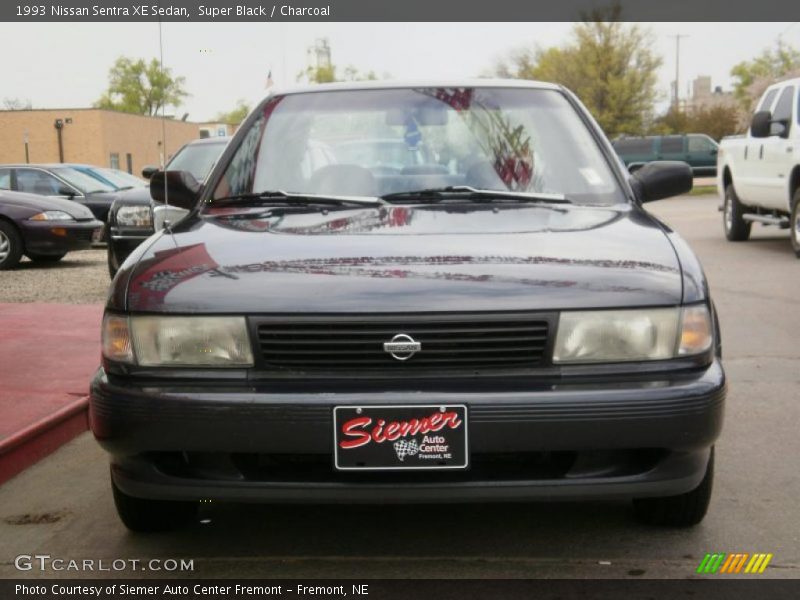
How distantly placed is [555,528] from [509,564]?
37cm

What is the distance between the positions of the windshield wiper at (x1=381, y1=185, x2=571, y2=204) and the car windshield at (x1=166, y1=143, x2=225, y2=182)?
8.69m

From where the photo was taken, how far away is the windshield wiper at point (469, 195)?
156 inches

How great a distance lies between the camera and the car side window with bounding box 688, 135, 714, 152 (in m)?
40.2

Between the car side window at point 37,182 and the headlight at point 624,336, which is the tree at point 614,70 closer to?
the car side window at point 37,182

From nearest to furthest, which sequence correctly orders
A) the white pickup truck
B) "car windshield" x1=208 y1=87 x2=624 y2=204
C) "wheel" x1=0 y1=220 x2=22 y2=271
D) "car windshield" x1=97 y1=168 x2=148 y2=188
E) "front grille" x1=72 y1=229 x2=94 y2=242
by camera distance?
1. "car windshield" x1=208 y1=87 x2=624 y2=204
2. the white pickup truck
3. "wheel" x1=0 y1=220 x2=22 y2=271
4. "front grille" x1=72 y1=229 x2=94 y2=242
5. "car windshield" x1=97 y1=168 x2=148 y2=188

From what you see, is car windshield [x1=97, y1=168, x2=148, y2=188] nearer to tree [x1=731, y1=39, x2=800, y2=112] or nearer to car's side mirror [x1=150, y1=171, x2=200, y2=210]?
car's side mirror [x1=150, y1=171, x2=200, y2=210]

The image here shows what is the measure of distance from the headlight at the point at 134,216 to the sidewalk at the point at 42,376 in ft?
4.49

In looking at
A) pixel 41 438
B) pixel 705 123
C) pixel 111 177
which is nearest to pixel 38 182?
pixel 111 177

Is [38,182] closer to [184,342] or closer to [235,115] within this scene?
[184,342]

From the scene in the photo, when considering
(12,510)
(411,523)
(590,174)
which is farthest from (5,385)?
(590,174)

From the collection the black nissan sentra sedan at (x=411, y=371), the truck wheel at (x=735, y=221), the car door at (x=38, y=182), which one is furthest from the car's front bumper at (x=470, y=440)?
the car door at (x=38, y=182)

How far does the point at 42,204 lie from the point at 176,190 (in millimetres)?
9459

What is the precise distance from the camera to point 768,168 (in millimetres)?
13000

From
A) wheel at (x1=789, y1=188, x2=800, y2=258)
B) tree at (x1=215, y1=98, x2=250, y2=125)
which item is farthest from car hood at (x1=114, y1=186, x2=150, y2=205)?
tree at (x1=215, y1=98, x2=250, y2=125)
